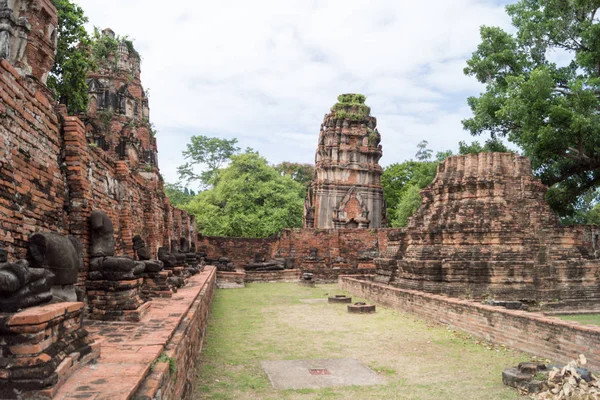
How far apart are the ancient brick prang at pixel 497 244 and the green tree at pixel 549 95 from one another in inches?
80.3

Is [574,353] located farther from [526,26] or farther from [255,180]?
[255,180]

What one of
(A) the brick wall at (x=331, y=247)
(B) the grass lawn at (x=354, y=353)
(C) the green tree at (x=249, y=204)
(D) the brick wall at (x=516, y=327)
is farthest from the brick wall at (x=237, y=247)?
(D) the brick wall at (x=516, y=327)

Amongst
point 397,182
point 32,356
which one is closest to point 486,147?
point 32,356

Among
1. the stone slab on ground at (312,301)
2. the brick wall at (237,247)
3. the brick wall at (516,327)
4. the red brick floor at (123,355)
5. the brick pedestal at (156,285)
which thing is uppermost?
the brick wall at (237,247)

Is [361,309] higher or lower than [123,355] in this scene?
lower

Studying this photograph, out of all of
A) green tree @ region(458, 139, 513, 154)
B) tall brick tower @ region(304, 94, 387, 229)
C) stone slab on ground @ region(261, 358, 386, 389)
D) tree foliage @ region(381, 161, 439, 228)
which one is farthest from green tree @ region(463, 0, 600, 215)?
tree foliage @ region(381, 161, 439, 228)

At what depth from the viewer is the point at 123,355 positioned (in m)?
4.02

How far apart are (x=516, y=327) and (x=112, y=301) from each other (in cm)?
567

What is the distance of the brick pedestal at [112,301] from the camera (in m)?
5.92

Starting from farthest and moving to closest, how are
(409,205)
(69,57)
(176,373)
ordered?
(409,205)
(69,57)
(176,373)

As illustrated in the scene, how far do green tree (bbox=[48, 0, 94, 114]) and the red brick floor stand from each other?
11777 mm

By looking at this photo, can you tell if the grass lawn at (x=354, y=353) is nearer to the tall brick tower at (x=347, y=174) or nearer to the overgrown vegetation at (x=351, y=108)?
the tall brick tower at (x=347, y=174)

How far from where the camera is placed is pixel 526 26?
687 inches

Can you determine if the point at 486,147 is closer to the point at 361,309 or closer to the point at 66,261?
the point at 361,309
